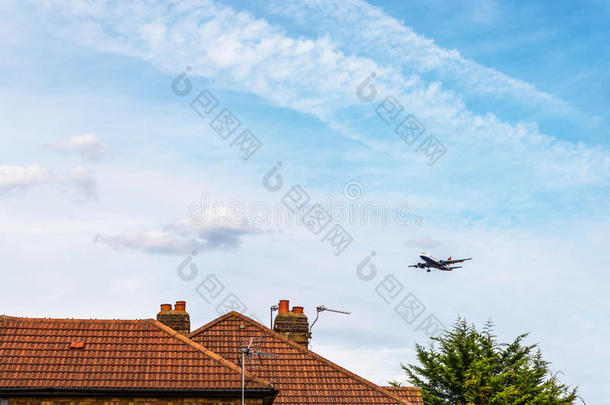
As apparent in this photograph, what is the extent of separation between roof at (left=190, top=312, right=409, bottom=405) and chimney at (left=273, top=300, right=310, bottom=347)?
80 cm

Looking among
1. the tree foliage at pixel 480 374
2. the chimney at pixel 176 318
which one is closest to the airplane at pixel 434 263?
the tree foliage at pixel 480 374

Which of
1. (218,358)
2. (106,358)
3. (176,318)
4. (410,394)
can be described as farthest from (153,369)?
(410,394)

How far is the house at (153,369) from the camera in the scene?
24.1 m

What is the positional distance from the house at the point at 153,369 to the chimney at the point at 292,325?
0.84 meters

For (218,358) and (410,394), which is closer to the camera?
(218,358)

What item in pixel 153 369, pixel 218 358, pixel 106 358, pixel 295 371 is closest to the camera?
pixel 153 369

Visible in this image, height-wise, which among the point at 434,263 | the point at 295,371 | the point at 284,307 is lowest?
the point at 295,371

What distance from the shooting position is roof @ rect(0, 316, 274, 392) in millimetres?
24281

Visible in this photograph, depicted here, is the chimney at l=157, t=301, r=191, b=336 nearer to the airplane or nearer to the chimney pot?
the chimney pot

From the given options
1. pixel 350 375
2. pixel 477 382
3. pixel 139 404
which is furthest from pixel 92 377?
pixel 477 382

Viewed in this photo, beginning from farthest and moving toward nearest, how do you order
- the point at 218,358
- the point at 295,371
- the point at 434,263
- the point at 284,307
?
the point at 434,263, the point at 284,307, the point at 295,371, the point at 218,358

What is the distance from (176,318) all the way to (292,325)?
4.96 m

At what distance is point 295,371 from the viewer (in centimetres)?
2959

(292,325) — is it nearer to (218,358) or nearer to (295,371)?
(295,371)
